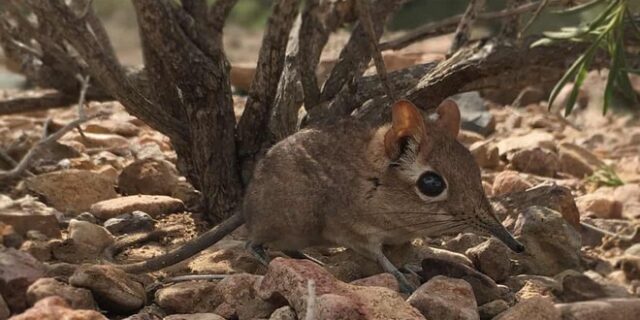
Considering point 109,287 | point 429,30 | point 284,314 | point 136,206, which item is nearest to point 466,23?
point 429,30

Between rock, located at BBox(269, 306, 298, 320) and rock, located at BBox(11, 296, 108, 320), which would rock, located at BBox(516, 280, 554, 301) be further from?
rock, located at BBox(11, 296, 108, 320)

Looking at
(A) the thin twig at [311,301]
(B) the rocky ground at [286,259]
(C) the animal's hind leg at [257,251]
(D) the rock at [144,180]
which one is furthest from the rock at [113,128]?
(A) the thin twig at [311,301]

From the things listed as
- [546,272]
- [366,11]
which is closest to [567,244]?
[546,272]

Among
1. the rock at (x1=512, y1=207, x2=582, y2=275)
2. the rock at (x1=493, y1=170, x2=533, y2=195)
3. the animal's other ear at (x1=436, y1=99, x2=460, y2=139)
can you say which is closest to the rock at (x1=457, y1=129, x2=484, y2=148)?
the rock at (x1=493, y1=170, x2=533, y2=195)

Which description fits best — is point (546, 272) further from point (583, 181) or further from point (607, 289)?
point (583, 181)

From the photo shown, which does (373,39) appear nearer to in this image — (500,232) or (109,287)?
(500,232)
